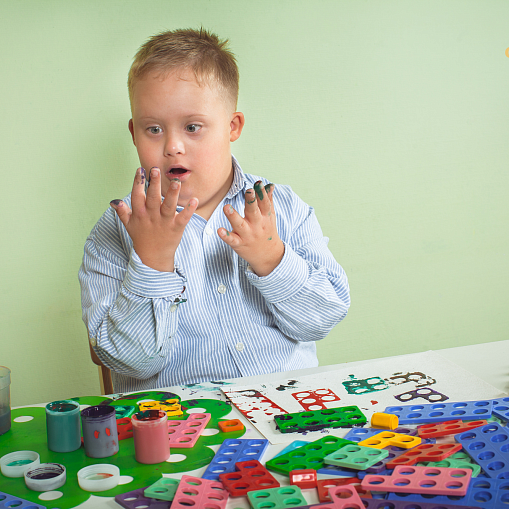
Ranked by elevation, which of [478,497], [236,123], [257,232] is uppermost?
[236,123]

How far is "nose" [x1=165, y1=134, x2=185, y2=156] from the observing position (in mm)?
816

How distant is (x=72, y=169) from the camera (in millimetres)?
1224

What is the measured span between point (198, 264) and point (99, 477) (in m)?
0.44

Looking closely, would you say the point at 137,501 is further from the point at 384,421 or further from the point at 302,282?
the point at 302,282

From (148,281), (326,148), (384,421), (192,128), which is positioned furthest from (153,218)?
(326,148)

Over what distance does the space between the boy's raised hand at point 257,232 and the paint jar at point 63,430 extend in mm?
306

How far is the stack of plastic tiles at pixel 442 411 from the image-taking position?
23.4 inches

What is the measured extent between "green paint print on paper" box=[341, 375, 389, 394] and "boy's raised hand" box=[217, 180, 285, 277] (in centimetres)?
21

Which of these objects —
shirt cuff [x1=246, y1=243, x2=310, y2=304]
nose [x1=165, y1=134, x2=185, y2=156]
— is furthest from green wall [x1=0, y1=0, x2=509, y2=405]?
shirt cuff [x1=246, y1=243, x2=310, y2=304]

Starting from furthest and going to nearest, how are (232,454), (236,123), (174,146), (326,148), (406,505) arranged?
(326,148), (236,123), (174,146), (232,454), (406,505)

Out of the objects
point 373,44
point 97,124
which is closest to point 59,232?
point 97,124

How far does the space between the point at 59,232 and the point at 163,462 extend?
2.75 ft

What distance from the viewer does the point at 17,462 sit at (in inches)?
21.5

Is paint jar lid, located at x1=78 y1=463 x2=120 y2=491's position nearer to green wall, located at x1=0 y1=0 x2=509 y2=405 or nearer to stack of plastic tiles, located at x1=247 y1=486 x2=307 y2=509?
stack of plastic tiles, located at x1=247 y1=486 x2=307 y2=509
